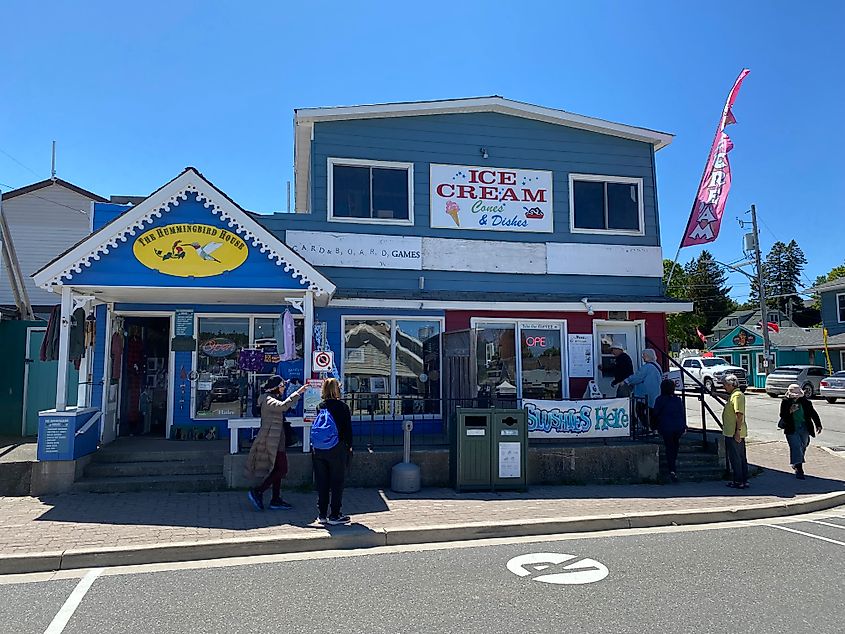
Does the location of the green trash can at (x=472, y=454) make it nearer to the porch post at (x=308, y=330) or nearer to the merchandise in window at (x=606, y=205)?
the porch post at (x=308, y=330)

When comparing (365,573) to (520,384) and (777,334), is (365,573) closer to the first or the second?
(520,384)

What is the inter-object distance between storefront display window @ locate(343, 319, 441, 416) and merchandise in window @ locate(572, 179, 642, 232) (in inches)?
160

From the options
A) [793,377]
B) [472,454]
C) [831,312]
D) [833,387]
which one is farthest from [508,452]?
[831,312]

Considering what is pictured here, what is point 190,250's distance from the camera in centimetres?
938

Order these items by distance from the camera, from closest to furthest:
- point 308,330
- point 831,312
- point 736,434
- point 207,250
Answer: point 207,250 < point 308,330 < point 736,434 < point 831,312

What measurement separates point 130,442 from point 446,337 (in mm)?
5683

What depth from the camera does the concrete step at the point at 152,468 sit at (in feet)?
31.1

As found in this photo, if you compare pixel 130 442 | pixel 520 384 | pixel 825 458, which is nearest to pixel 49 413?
pixel 130 442

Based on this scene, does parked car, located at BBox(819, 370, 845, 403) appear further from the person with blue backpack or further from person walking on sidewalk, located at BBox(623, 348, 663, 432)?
the person with blue backpack

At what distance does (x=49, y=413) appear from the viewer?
9086 mm

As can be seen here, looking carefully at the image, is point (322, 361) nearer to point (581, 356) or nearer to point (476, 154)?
point (581, 356)

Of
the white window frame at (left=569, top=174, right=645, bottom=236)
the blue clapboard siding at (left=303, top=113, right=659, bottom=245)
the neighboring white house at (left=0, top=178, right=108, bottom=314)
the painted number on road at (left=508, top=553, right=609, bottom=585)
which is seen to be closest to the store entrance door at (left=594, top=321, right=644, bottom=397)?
the blue clapboard siding at (left=303, top=113, right=659, bottom=245)

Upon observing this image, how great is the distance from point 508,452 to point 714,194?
7389 millimetres

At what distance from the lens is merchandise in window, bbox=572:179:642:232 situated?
44.5 feet
